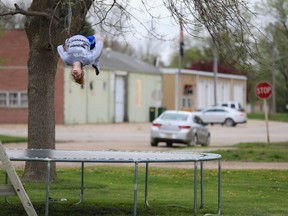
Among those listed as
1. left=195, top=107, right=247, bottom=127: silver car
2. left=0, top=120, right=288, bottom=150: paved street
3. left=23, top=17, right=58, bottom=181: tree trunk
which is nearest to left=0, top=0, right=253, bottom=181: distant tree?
left=23, top=17, right=58, bottom=181: tree trunk

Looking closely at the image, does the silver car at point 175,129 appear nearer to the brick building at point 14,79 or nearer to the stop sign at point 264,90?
the stop sign at point 264,90

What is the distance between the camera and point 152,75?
7638cm

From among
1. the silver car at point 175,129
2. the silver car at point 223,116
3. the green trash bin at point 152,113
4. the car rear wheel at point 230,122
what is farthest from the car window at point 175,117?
the green trash bin at point 152,113

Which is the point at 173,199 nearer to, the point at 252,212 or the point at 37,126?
the point at 252,212

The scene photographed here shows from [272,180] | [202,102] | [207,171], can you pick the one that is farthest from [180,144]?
[202,102]

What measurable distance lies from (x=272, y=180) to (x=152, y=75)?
57.2 m

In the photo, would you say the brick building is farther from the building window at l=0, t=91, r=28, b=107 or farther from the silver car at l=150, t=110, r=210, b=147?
the silver car at l=150, t=110, r=210, b=147

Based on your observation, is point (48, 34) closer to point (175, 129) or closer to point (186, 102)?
point (175, 129)

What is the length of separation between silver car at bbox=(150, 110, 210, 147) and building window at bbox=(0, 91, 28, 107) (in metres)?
26.1

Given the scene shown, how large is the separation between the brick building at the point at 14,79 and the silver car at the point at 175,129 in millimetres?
25413

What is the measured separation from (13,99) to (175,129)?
91.8ft

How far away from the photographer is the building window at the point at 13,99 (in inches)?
2419

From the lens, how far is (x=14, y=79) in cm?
6206

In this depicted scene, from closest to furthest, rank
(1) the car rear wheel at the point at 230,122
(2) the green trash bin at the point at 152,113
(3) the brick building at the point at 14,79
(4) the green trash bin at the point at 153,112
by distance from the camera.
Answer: (3) the brick building at the point at 14,79 → (1) the car rear wheel at the point at 230,122 → (4) the green trash bin at the point at 153,112 → (2) the green trash bin at the point at 152,113
